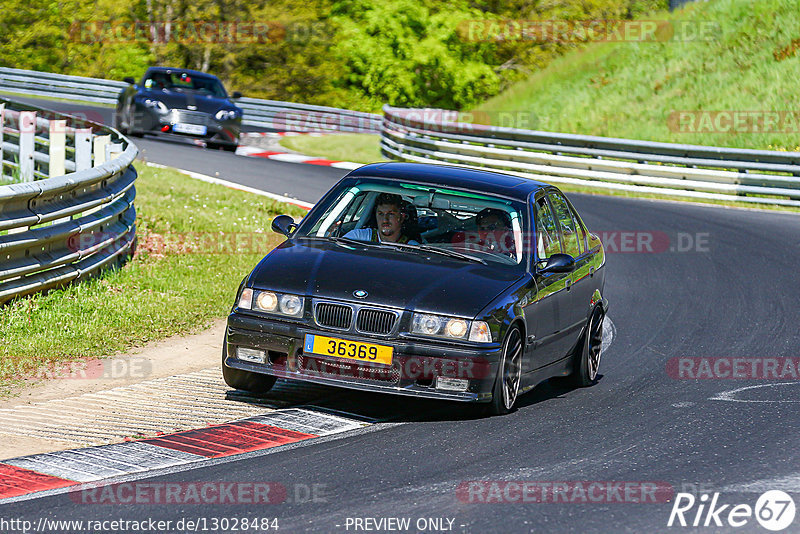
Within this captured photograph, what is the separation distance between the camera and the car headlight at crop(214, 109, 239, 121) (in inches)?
989

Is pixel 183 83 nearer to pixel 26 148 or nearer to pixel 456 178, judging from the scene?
pixel 26 148

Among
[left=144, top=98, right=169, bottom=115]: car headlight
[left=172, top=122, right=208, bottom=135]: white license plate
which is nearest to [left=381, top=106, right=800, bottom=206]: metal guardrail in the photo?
[left=172, top=122, right=208, bottom=135]: white license plate

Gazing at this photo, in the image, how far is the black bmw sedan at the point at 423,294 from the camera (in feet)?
23.5

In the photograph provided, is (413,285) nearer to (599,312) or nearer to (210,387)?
(210,387)

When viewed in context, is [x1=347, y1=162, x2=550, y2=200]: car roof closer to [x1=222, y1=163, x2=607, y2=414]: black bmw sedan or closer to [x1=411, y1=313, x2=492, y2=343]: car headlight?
[x1=222, y1=163, x2=607, y2=414]: black bmw sedan

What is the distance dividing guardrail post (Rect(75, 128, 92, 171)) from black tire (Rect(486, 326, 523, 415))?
821 cm

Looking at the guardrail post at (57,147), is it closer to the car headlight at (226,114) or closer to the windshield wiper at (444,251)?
the windshield wiper at (444,251)

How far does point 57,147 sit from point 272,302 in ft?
27.3

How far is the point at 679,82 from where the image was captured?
32375 millimetres

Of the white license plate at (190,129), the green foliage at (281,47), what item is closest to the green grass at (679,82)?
the white license plate at (190,129)

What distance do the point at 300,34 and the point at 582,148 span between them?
1322 inches

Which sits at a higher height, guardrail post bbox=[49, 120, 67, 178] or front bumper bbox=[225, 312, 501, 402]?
front bumper bbox=[225, 312, 501, 402]

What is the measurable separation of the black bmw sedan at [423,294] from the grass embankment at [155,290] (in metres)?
1.89

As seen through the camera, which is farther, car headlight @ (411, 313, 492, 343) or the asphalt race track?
car headlight @ (411, 313, 492, 343)
